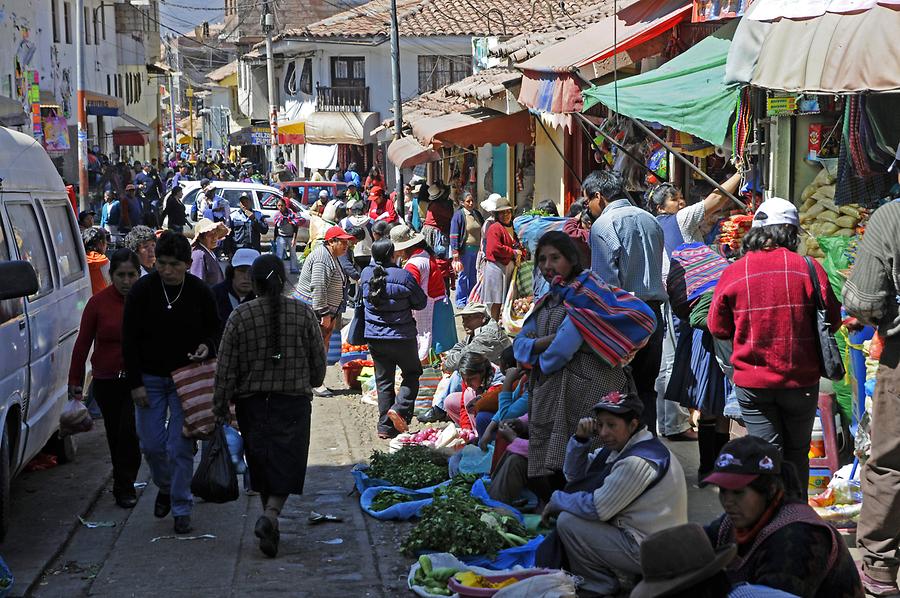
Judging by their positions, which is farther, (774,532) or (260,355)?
(260,355)

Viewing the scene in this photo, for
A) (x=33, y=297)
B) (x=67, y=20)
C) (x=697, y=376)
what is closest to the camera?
(x=33, y=297)

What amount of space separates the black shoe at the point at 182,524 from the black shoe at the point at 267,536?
72cm

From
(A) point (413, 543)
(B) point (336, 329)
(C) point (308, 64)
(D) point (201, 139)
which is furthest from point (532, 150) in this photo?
(D) point (201, 139)

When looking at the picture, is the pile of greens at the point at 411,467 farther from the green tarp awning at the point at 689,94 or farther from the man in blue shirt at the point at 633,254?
the green tarp awning at the point at 689,94

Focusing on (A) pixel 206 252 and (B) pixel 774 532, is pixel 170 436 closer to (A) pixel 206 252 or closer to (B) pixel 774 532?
(A) pixel 206 252

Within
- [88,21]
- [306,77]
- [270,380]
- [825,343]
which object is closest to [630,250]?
[825,343]

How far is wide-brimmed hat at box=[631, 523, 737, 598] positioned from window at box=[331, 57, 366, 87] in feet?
141

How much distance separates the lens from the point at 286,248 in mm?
24125

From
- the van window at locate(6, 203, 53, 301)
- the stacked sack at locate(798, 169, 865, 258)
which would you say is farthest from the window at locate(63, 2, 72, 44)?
the stacked sack at locate(798, 169, 865, 258)

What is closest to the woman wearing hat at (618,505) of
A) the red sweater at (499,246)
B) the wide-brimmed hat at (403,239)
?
the wide-brimmed hat at (403,239)

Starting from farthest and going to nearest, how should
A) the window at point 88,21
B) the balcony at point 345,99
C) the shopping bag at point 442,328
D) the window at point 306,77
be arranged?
the window at point 306,77, the window at point 88,21, the balcony at point 345,99, the shopping bag at point 442,328

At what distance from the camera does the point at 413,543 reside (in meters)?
6.61

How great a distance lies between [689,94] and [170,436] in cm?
474

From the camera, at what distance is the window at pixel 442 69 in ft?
141
